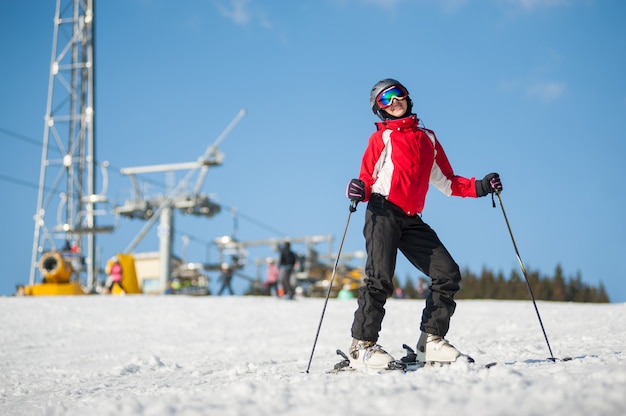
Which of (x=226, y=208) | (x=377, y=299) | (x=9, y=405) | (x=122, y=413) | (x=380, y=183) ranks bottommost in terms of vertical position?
(x=9, y=405)

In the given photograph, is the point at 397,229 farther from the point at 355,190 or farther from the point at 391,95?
the point at 391,95

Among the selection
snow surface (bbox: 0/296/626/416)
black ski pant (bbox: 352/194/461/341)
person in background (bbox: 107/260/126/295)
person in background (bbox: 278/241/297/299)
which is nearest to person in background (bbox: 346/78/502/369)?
black ski pant (bbox: 352/194/461/341)

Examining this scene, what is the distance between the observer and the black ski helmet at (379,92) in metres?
4.26

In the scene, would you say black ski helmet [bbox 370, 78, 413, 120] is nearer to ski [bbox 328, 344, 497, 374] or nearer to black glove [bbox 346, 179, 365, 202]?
black glove [bbox 346, 179, 365, 202]

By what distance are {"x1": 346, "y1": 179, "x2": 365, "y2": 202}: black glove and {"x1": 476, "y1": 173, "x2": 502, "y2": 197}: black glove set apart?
85 cm

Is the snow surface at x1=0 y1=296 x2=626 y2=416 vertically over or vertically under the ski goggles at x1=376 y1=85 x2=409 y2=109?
under

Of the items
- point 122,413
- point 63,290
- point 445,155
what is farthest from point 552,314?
point 63,290

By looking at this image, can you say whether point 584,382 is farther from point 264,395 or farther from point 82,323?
point 82,323

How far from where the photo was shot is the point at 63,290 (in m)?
21.7

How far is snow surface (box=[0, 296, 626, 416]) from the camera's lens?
2.30 metres

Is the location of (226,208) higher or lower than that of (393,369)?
higher

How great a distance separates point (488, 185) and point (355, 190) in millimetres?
925

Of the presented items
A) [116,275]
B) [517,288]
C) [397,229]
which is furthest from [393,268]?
[517,288]

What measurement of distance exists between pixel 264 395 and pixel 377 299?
4.96ft
